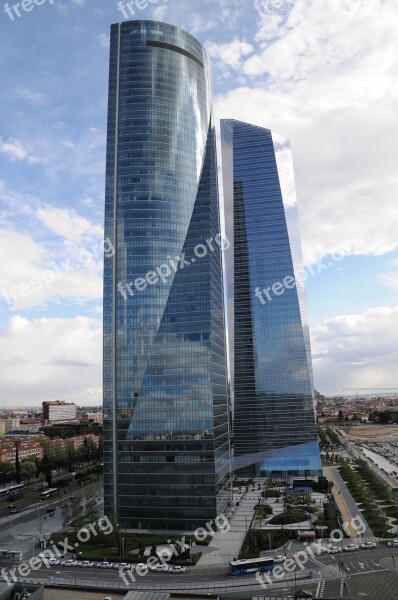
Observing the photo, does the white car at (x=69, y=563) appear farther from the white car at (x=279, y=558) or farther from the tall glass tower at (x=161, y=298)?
the white car at (x=279, y=558)

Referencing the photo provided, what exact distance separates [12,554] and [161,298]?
202 ft

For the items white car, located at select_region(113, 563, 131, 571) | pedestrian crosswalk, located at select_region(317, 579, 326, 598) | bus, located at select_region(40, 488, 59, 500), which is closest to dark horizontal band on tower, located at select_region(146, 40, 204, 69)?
white car, located at select_region(113, 563, 131, 571)

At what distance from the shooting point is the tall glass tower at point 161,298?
115438 mm

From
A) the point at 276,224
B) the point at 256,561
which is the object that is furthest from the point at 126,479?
the point at 276,224

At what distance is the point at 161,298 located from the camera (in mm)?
126250

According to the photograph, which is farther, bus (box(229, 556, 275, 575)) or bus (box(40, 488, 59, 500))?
bus (box(40, 488, 59, 500))

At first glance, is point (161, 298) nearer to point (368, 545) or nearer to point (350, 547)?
point (350, 547)

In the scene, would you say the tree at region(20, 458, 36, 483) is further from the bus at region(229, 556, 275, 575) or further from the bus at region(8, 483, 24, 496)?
the bus at region(229, 556, 275, 575)

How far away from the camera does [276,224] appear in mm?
197500

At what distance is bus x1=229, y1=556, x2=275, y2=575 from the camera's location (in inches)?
3255

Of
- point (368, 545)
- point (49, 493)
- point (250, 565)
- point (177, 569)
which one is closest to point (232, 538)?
point (250, 565)

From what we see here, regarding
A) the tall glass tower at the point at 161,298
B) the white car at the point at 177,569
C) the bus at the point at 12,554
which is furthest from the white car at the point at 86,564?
the tall glass tower at the point at 161,298

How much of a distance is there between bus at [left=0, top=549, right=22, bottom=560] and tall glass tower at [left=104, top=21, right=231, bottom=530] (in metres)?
24.1

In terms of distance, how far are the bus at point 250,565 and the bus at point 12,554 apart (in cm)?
3896
